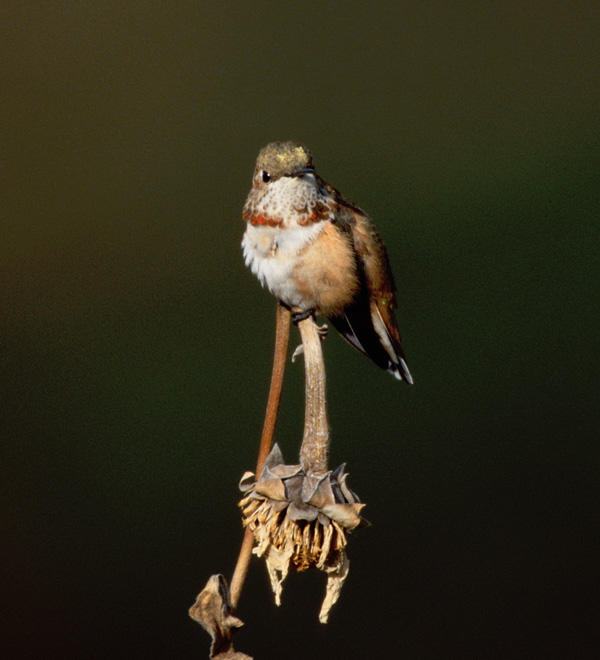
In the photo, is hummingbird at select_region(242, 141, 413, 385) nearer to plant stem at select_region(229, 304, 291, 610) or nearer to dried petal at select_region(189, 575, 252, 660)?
plant stem at select_region(229, 304, 291, 610)

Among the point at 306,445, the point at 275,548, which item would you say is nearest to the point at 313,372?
the point at 306,445

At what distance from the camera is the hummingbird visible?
2.54 feet

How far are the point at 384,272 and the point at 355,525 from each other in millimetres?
307

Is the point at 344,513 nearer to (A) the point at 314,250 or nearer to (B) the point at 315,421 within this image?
(B) the point at 315,421

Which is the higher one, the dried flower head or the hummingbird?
the hummingbird

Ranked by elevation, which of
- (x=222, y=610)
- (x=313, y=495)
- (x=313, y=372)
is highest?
(x=313, y=372)

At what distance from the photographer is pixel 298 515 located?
27.2 inches

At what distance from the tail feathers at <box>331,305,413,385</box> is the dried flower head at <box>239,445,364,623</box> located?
219mm

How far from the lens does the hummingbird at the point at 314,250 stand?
2.54 feet

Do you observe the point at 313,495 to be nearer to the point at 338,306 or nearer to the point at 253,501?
the point at 253,501

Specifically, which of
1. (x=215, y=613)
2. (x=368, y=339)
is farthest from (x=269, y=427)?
(x=368, y=339)

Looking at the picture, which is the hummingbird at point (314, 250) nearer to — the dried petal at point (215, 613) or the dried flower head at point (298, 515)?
the dried flower head at point (298, 515)

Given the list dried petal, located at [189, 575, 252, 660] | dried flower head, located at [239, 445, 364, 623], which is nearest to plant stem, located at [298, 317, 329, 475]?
dried flower head, located at [239, 445, 364, 623]

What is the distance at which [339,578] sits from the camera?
0.73m
